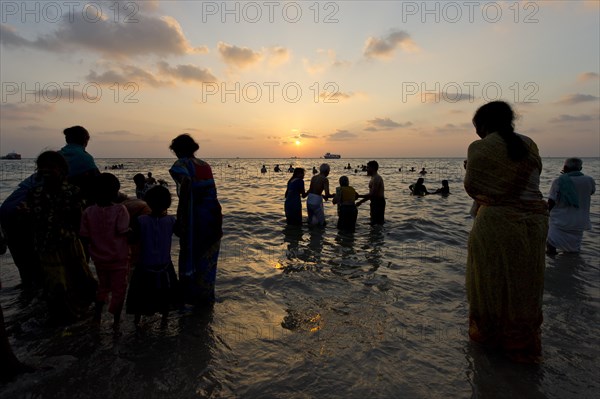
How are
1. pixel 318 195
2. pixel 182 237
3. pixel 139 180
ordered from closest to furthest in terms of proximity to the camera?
pixel 182 237, pixel 139 180, pixel 318 195

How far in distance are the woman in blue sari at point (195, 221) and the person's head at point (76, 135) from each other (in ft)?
4.17

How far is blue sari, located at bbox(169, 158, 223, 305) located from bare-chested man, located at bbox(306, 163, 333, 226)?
19.5 feet

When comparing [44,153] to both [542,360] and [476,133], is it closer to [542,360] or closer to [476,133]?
[476,133]

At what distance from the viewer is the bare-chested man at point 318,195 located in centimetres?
1016

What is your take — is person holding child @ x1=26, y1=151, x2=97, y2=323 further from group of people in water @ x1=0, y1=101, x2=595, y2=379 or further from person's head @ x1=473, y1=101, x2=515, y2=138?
person's head @ x1=473, y1=101, x2=515, y2=138

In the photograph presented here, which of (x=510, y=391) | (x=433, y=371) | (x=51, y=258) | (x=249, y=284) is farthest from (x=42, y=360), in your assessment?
(x=510, y=391)

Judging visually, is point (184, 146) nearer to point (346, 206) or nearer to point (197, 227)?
point (197, 227)

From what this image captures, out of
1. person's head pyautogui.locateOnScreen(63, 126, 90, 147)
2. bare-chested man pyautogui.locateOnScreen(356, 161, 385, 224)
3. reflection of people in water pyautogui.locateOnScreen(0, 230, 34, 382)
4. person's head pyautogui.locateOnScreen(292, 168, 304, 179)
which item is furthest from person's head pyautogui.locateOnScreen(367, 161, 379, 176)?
reflection of people in water pyautogui.locateOnScreen(0, 230, 34, 382)

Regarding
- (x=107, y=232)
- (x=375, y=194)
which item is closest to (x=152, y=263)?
(x=107, y=232)

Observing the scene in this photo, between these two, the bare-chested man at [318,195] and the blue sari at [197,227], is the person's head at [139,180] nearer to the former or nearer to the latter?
the blue sari at [197,227]

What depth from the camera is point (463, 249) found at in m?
8.48

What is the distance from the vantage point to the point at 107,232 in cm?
364

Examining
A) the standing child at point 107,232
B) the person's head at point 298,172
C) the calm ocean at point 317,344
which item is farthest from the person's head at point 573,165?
the standing child at point 107,232

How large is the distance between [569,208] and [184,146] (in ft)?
26.9
